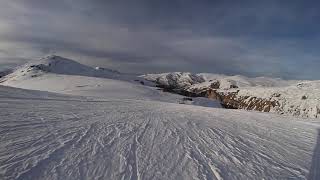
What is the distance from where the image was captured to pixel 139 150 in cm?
837

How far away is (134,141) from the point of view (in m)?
9.35

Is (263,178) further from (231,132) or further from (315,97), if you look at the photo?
(315,97)

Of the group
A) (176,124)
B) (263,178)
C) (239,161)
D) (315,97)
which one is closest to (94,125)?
(176,124)

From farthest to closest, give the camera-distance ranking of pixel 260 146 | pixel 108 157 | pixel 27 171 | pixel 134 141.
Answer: pixel 260 146, pixel 134 141, pixel 108 157, pixel 27 171

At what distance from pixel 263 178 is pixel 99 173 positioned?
3.41 m

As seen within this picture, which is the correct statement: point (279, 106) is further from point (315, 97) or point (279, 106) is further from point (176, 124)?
point (176, 124)

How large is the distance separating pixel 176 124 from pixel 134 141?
4302mm

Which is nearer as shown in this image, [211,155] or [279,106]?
[211,155]

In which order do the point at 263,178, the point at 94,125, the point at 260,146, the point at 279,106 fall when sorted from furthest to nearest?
the point at 279,106
the point at 94,125
the point at 260,146
the point at 263,178

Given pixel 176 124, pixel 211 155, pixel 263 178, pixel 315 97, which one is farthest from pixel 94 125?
pixel 315 97

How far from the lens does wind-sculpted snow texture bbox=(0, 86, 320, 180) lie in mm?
6617

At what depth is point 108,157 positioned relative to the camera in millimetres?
7484

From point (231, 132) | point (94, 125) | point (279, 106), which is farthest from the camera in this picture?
point (279, 106)

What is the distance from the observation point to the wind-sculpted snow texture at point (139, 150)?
6.62 metres
